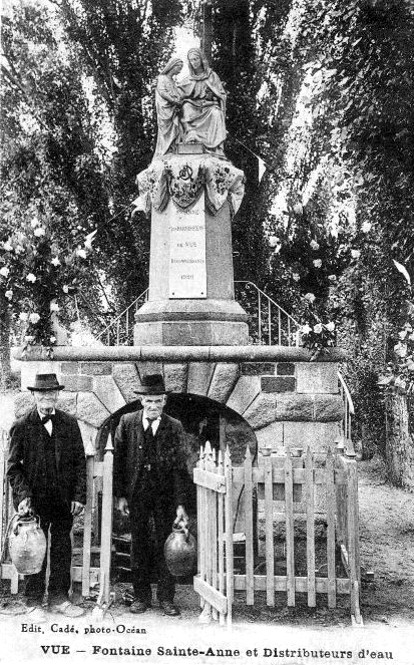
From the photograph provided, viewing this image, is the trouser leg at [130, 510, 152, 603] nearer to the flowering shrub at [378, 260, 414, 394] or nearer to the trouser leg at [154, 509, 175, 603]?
the trouser leg at [154, 509, 175, 603]

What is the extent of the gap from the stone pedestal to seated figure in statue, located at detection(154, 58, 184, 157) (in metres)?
0.21

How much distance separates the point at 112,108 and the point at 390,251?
22.7ft

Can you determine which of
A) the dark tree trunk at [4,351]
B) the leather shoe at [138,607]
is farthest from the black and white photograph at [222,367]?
the dark tree trunk at [4,351]

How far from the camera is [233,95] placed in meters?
12.8

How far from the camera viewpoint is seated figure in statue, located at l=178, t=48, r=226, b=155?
713cm

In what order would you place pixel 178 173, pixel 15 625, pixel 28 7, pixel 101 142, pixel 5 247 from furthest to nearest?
pixel 101 142, pixel 28 7, pixel 178 173, pixel 5 247, pixel 15 625

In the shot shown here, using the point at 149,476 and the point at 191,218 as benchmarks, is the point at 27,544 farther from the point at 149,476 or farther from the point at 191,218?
the point at 191,218

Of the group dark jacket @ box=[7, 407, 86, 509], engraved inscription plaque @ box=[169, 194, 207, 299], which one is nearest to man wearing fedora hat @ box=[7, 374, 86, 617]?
dark jacket @ box=[7, 407, 86, 509]

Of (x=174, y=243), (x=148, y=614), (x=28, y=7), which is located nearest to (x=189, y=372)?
(x=174, y=243)

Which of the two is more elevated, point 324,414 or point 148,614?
point 324,414

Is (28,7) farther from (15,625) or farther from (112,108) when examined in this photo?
(15,625)

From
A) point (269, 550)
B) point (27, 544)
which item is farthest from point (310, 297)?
point (27, 544)

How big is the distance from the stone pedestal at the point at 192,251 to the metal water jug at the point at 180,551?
99.6 inches

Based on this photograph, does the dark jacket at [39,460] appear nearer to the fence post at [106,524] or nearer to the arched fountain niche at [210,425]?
the fence post at [106,524]
